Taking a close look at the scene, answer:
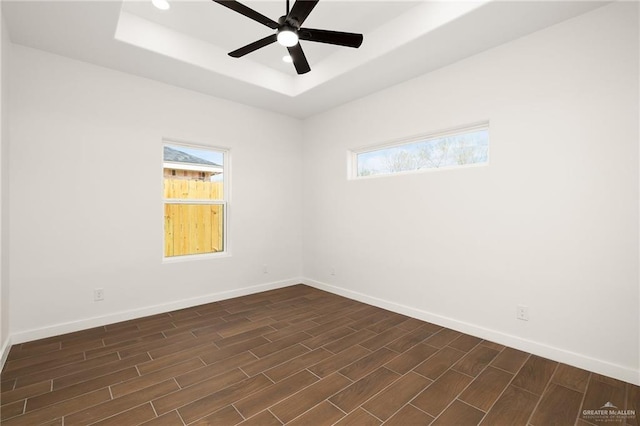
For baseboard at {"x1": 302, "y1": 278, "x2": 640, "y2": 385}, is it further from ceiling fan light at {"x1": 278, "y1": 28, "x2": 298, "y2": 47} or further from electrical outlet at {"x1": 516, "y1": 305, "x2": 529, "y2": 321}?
ceiling fan light at {"x1": 278, "y1": 28, "x2": 298, "y2": 47}

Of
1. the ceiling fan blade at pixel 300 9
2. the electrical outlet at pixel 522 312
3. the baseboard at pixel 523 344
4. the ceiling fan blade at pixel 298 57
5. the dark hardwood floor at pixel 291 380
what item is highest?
the ceiling fan blade at pixel 300 9

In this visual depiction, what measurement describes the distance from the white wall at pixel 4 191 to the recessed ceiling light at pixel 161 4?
1.10m

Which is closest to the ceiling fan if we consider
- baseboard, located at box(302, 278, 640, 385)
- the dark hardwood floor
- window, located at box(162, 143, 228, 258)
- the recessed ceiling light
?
the recessed ceiling light

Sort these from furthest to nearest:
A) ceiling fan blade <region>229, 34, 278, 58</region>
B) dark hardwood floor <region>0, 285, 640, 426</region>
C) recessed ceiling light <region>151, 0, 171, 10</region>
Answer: recessed ceiling light <region>151, 0, 171, 10</region> → ceiling fan blade <region>229, 34, 278, 58</region> → dark hardwood floor <region>0, 285, 640, 426</region>

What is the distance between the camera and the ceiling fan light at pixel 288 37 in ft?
6.88

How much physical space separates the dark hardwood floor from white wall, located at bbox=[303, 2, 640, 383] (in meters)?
0.30

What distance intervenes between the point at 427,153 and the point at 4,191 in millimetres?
3982

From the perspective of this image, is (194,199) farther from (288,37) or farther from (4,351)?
(288,37)

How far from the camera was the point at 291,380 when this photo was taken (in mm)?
2139

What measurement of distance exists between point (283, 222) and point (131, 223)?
2.05 metres

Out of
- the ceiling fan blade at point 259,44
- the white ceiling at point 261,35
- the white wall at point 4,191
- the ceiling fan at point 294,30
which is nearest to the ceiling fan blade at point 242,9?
the ceiling fan at point 294,30

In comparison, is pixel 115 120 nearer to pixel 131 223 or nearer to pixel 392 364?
pixel 131 223

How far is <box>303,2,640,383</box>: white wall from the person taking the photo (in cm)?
217

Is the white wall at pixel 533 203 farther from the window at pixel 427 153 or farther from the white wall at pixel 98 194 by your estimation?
the white wall at pixel 98 194
